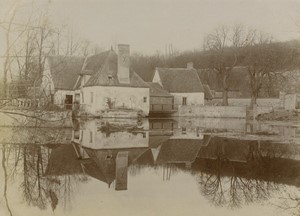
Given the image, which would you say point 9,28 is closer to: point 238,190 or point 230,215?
point 230,215

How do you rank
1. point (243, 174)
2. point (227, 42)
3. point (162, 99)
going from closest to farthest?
point (243, 174)
point (227, 42)
point (162, 99)

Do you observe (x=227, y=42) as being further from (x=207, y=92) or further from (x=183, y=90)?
(x=183, y=90)

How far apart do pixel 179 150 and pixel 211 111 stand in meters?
4.62

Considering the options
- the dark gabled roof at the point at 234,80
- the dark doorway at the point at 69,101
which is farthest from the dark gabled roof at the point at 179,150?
the dark doorway at the point at 69,101

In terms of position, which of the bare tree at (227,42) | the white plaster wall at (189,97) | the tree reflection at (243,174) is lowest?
the tree reflection at (243,174)

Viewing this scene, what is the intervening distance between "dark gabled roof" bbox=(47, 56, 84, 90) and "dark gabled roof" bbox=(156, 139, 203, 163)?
1110 millimetres

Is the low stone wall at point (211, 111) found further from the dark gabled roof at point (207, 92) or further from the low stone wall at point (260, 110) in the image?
the dark gabled roof at point (207, 92)

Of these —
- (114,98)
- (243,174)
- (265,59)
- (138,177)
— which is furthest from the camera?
(114,98)

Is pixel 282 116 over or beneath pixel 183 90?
beneath

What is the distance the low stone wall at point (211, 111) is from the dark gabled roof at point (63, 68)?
135 inches

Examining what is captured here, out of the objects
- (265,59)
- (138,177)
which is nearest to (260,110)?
(265,59)

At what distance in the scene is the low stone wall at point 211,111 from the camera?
799cm

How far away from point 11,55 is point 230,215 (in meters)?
1.52

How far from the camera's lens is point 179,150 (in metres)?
3.68
